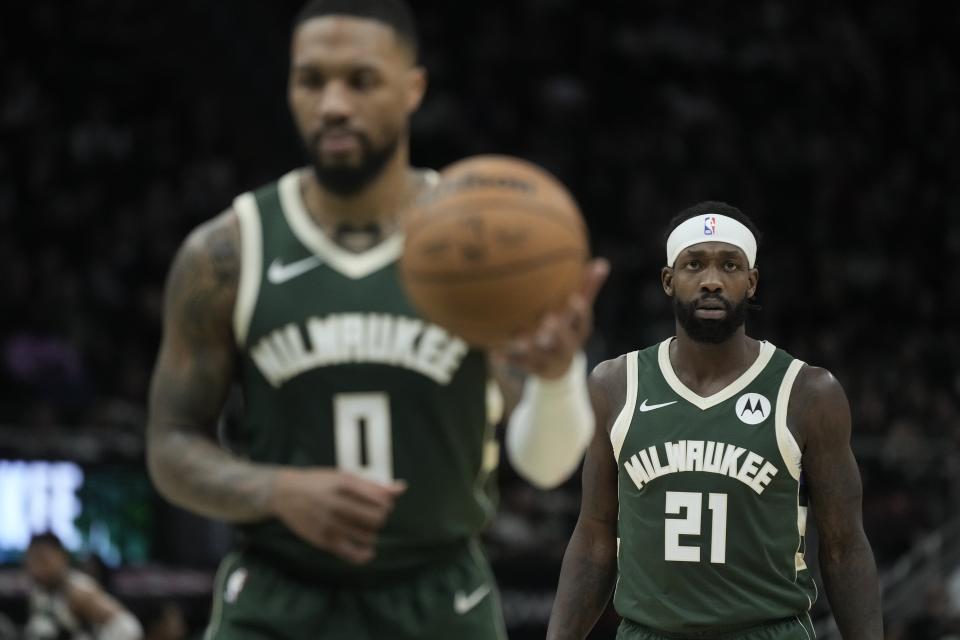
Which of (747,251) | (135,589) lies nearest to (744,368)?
(747,251)

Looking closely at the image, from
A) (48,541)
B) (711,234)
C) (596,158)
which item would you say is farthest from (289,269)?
(596,158)

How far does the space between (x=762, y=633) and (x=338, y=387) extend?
7.34 feet

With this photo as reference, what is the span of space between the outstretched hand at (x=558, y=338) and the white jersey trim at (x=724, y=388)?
2.36 meters

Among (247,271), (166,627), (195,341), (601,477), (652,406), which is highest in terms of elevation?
(247,271)

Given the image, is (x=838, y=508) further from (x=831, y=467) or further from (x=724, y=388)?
(x=724, y=388)

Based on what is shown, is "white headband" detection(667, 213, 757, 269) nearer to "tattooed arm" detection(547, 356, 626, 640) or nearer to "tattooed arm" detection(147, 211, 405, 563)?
"tattooed arm" detection(547, 356, 626, 640)

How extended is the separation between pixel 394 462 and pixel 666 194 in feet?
50.6

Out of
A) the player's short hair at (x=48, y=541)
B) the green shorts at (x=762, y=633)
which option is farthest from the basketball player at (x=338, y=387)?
the player's short hair at (x=48, y=541)

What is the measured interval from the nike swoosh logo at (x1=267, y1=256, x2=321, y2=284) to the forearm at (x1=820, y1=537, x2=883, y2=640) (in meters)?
2.52

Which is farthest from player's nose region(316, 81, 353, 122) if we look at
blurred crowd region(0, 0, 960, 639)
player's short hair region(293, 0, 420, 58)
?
blurred crowd region(0, 0, 960, 639)

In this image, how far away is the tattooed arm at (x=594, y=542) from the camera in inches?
235

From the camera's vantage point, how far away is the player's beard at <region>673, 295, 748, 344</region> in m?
5.91

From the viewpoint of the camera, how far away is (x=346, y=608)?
13.2 ft

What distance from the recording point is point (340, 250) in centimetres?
409
